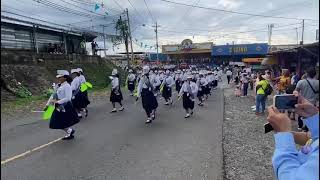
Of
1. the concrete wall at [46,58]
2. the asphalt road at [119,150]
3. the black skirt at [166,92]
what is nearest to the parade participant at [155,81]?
the black skirt at [166,92]

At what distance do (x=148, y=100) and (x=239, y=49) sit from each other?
50.4 metres

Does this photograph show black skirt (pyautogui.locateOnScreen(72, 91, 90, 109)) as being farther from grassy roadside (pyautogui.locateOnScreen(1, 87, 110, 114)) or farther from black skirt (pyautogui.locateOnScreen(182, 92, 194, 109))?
black skirt (pyautogui.locateOnScreen(182, 92, 194, 109))

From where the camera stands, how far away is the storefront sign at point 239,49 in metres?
58.3

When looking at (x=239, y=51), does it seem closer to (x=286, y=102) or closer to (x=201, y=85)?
(x=201, y=85)

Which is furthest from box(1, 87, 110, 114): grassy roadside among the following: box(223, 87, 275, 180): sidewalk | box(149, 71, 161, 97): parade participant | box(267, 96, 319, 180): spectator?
box(267, 96, 319, 180): spectator

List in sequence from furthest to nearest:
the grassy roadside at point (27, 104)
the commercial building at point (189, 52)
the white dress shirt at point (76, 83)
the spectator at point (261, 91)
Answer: the commercial building at point (189, 52) → the grassy roadside at point (27, 104) → the spectator at point (261, 91) → the white dress shirt at point (76, 83)

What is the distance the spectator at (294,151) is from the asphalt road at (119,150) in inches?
158

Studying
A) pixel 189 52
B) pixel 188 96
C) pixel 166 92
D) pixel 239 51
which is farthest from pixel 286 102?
pixel 189 52

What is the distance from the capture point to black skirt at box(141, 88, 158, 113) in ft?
39.1

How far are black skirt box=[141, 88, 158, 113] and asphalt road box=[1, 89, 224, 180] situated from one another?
0.50 m

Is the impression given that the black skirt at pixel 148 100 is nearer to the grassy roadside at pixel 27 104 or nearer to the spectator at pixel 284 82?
the spectator at pixel 284 82

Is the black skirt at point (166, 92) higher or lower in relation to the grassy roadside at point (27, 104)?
higher

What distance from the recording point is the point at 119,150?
7.75 m

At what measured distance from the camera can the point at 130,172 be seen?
616 centimetres
